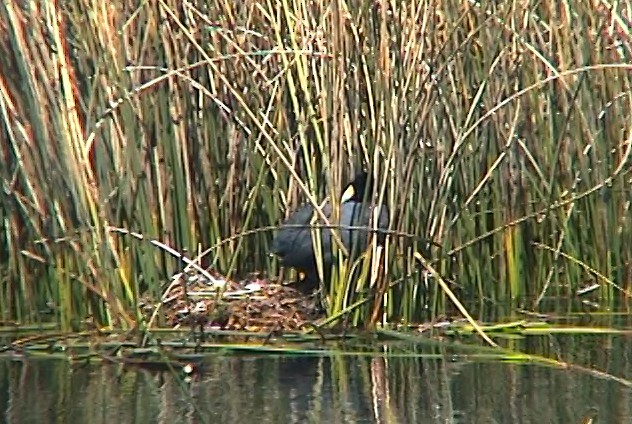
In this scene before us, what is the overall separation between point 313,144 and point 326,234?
1.07ft

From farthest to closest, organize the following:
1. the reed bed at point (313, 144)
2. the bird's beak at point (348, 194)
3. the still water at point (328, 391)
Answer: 1. the bird's beak at point (348, 194)
2. the reed bed at point (313, 144)
3. the still water at point (328, 391)

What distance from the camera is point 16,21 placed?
15.2ft

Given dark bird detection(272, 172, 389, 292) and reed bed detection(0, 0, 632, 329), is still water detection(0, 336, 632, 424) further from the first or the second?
dark bird detection(272, 172, 389, 292)

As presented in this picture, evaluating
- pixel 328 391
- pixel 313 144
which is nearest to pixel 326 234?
pixel 313 144

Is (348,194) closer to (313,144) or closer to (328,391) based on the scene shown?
(313,144)

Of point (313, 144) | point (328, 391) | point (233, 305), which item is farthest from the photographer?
point (313, 144)

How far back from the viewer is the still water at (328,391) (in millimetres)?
3752

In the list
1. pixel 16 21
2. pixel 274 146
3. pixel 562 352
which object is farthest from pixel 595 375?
pixel 16 21

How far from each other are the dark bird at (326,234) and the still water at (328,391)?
490 millimetres

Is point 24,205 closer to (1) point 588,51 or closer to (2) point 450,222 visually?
(2) point 450,222

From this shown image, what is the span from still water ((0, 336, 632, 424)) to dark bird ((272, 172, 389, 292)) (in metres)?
0.49

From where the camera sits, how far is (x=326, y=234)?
195 inches

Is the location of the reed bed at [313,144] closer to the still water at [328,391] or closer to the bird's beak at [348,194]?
the bird's beak at [348,194]

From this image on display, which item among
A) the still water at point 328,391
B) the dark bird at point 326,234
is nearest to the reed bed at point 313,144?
the dark bird at point 326,234
